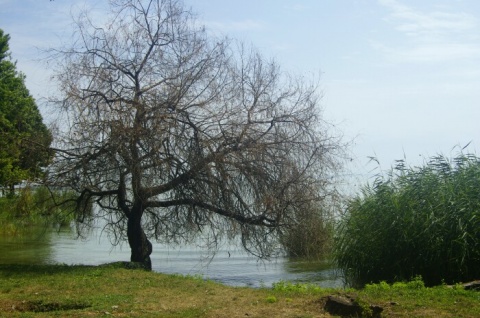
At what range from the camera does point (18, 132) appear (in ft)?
57.8

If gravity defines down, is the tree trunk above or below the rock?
above

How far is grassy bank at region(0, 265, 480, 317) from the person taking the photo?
29.1ft

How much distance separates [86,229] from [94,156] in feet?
11.1

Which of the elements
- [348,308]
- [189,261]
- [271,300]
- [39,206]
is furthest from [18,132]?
[348,308]

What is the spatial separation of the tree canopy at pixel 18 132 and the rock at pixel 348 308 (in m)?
8.81

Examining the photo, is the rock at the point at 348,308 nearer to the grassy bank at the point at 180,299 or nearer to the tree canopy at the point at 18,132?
the grassy bank at the point at 180,299

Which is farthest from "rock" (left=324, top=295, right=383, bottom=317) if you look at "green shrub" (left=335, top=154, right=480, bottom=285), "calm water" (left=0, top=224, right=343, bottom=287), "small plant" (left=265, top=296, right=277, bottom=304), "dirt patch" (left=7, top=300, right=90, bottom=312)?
"calm water" (left=0, top=224, right=343, bottom=287)

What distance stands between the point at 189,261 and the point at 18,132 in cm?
733

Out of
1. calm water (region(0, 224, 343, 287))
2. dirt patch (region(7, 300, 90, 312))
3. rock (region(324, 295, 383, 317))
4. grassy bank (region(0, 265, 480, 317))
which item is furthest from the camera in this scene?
calm water (region(0, 224, 343, 287))

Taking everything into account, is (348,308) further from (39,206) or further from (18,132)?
(18,132)

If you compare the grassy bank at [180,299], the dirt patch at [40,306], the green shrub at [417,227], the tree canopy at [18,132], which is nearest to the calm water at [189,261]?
the green shrub at [417,227]

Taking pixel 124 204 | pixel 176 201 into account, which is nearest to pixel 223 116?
pixel 176 201

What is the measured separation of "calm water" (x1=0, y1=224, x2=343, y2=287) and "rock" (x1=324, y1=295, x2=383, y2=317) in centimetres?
678

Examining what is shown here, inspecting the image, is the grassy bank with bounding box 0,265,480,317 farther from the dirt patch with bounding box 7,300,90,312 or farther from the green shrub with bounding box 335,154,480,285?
the green shrub with bounding box 335,154,480,285
